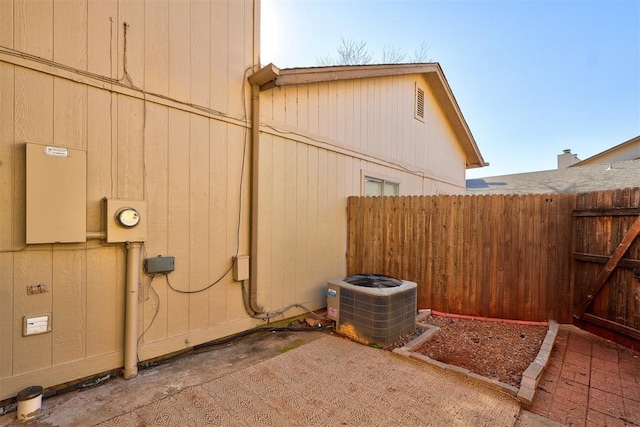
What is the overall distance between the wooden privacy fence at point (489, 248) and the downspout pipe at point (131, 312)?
3.48m

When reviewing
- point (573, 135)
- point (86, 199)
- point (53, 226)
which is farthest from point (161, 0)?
point (573, 135)

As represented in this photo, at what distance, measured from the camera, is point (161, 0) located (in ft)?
9.54

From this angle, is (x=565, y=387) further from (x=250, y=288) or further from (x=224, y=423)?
(x=250, y=288)

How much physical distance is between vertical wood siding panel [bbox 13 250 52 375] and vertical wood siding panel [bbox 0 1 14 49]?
1.60m

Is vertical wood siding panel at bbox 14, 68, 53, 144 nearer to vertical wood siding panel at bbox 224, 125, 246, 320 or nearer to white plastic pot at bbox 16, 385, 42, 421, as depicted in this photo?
vertical wood siding panel at bbox 224, 125, 246, 320

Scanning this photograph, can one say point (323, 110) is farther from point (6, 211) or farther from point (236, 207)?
point (6, 211)

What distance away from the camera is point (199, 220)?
10.5 ft

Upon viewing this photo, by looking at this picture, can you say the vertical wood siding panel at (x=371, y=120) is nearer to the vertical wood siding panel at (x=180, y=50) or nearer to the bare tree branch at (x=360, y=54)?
the vertical wood siding panel at (x=180, y=50)

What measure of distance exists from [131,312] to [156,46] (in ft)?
8.60

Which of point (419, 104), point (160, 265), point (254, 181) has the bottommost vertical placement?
point (160, 265)

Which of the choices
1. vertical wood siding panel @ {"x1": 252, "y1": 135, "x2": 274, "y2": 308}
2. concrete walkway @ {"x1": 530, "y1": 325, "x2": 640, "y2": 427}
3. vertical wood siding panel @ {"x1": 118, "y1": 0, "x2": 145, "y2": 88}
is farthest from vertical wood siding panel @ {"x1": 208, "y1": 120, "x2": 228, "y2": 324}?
concrete walkway @ {"x1": 530, "y1": 325, "x2": 640, "y2": 427}

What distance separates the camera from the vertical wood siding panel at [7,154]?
2.13 m

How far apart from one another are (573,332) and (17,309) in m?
5.92

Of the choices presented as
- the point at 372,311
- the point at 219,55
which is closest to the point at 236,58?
the point at 219,55
